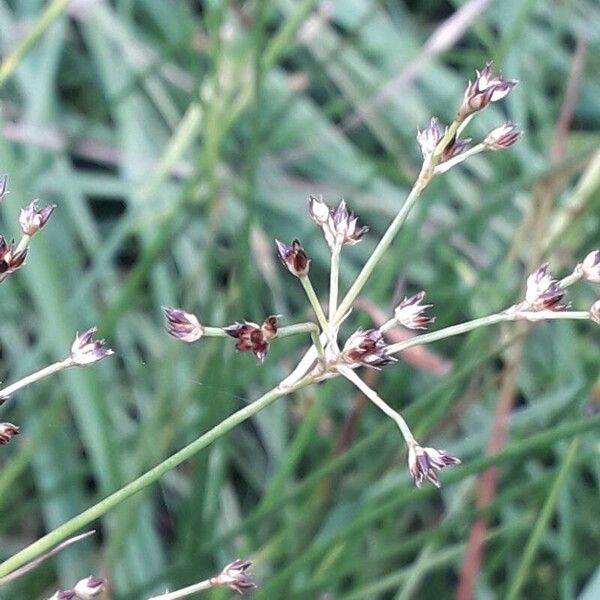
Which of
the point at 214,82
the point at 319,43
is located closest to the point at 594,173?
the point at 214,82

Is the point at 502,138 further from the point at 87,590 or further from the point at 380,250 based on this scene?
the point at 87,590

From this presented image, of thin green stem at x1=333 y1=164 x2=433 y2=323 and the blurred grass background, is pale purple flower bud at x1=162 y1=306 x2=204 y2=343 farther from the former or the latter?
the blurred grass background

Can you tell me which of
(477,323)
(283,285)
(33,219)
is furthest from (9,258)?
(283,285)

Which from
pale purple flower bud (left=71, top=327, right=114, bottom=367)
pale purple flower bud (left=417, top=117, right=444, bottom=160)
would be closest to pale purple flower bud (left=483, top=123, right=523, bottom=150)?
pale purple flower bud (left=417, top=117, right=444, bottom=160)

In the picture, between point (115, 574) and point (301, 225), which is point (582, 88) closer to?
point (301, 225)

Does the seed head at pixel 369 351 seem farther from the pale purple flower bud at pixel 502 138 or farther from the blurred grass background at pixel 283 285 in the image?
the blurred grass background at pixel 283 285

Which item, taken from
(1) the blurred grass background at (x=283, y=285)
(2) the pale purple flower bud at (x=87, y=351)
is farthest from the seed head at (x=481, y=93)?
(1) the blurred grass background at (x=283, y=285)

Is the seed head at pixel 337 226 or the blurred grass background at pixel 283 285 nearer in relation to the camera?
the seed head at pixel 337 226
